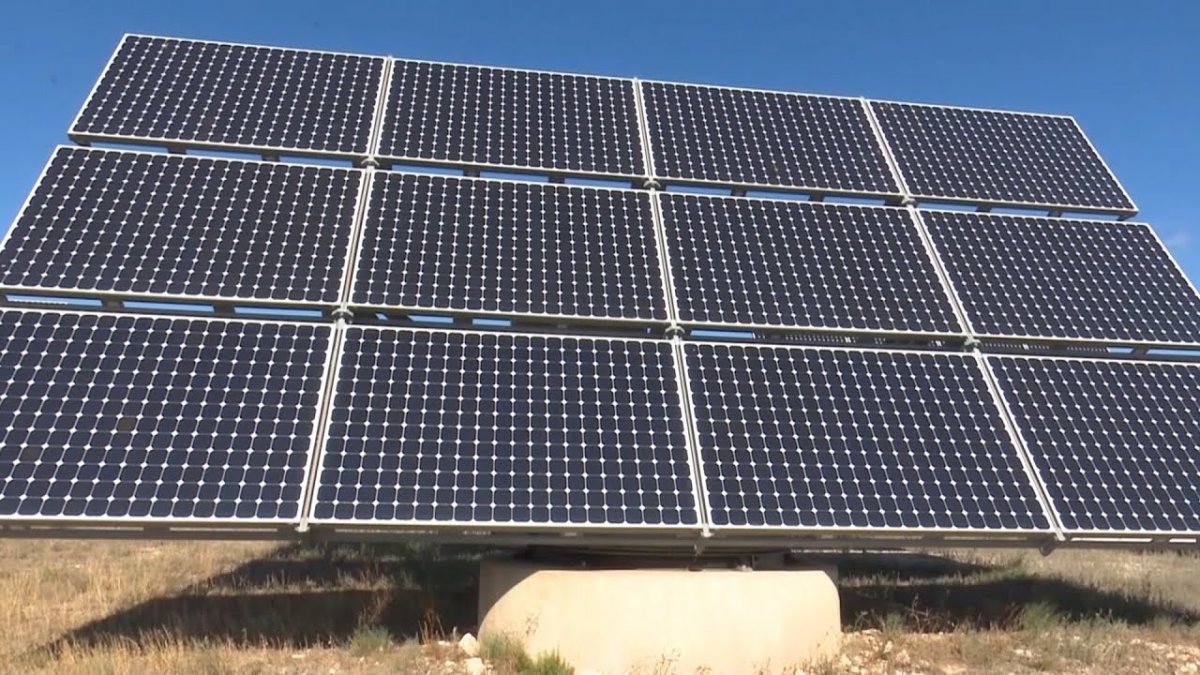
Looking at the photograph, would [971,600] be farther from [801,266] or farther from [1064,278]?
[801,266]

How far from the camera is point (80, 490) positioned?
808 cm

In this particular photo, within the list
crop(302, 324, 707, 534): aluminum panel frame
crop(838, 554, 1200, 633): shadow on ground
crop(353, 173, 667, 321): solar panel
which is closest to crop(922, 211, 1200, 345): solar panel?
crop(838, 554, 1200, 633): shadow on ground

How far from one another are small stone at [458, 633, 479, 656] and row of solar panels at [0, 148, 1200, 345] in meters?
3.76

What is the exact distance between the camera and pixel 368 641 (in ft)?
29.9

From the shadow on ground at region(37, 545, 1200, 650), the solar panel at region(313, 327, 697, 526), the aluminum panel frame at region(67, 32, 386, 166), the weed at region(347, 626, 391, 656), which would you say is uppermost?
the aluminum panel frame at region(67, 32, 386, 166)

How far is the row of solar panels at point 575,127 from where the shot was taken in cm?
1306

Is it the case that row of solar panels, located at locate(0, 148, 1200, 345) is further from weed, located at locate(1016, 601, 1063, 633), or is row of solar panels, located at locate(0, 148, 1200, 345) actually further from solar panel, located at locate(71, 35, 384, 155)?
weed, located at locate(1016, 601, 1063, 633)

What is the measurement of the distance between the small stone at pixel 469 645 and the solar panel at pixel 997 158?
9.80 m

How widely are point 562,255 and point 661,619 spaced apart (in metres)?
4.95

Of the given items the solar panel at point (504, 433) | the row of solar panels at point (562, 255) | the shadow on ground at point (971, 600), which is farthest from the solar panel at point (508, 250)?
the shadow on ground at point (971, 600)

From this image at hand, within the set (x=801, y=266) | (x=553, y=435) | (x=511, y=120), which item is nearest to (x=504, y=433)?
(x=553, y=435)

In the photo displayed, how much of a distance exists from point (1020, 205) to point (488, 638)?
11025 mm

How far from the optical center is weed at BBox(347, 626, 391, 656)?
29.7 ft

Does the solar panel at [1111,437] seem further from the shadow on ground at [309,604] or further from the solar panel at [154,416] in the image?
Answer: the solar panel at [154,416]
